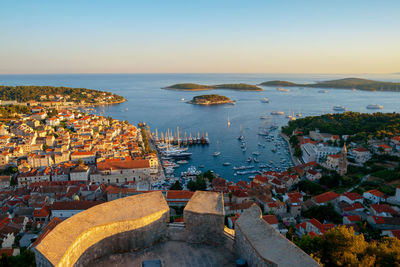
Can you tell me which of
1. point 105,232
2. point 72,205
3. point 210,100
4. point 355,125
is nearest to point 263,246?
point 105,232

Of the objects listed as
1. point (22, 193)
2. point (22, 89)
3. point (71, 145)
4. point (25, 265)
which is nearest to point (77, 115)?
point (71, 145)

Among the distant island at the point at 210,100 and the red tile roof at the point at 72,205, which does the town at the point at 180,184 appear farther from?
the distant island at the point at 210,100

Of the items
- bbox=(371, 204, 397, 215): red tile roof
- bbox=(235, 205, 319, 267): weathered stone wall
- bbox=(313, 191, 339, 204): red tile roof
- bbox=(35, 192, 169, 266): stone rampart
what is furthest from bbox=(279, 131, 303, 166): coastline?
bbox=(35, 192, 169, 266): stone rampart

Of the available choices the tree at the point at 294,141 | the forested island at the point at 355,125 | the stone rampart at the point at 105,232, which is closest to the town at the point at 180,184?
the tree at the point at 294,141

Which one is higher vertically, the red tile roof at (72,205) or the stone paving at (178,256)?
the stone paving at (178,256)

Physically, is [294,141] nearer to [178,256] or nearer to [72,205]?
[72,205]
